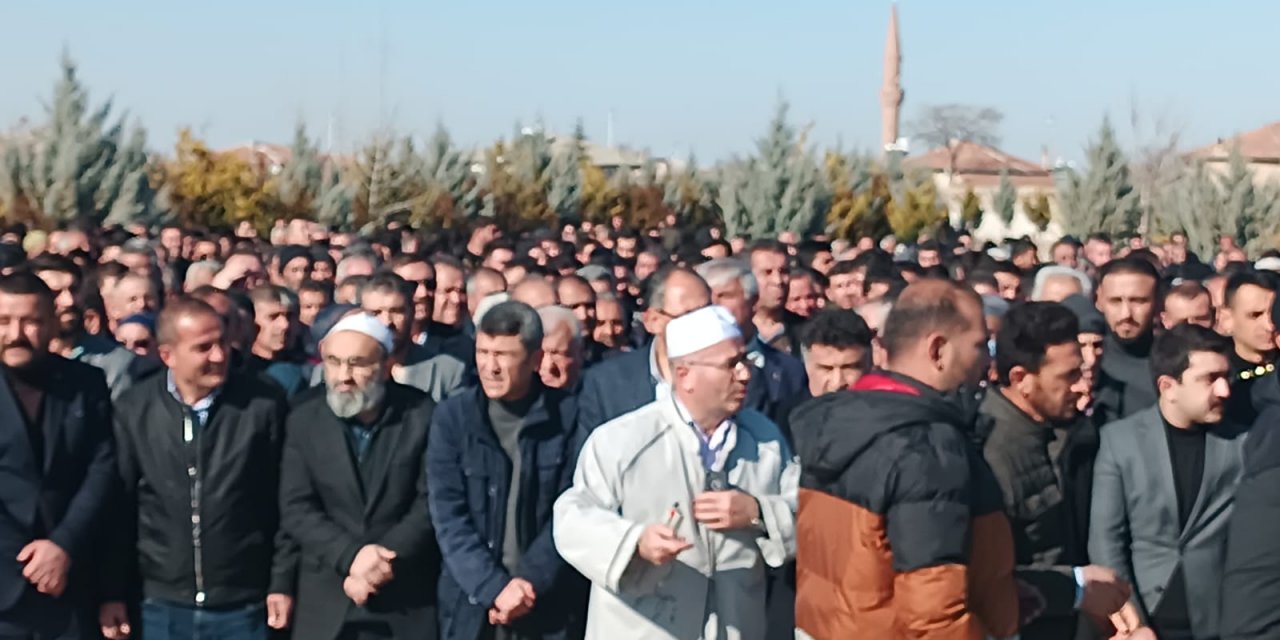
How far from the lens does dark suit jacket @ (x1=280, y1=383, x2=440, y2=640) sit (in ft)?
22.2

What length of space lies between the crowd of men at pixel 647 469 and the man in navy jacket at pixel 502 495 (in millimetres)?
12

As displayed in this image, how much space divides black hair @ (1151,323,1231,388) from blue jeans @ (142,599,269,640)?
3687 mm

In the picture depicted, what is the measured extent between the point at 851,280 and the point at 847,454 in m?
7.78

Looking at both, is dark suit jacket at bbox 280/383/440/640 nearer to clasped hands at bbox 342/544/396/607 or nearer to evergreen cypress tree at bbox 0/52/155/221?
clasped hands at bbox 342/544/396/607

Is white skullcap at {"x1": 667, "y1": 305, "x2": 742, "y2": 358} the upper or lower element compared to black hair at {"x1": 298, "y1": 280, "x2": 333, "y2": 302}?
upper

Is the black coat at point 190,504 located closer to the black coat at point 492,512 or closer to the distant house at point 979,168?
the black coat at point 492,512

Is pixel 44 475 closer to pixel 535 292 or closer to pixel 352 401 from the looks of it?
pixel 352 401

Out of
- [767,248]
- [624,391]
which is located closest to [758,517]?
[624,391]

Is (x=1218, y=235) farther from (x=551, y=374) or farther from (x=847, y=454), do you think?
(x=847, y=454)

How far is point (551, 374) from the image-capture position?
7441 mm

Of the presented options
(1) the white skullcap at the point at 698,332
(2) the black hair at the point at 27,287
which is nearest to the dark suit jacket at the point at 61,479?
(2) the black hair at the point at 27,287

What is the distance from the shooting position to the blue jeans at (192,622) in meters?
6.80

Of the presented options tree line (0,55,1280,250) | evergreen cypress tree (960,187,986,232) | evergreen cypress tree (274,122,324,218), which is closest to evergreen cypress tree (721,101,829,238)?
tree line (0,55,1280,250)

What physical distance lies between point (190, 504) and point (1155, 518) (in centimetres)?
368
